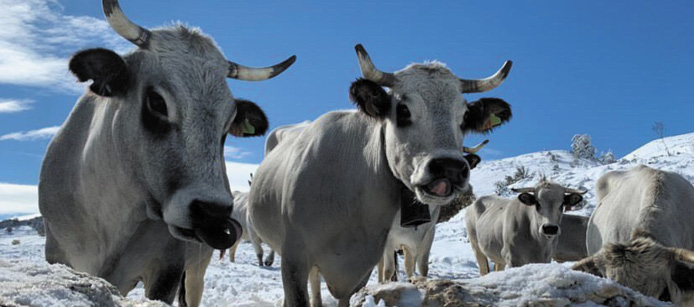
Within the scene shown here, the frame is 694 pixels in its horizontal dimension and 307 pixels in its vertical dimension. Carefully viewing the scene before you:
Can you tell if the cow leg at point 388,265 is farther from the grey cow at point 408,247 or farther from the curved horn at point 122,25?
the curved horn at point 122,25

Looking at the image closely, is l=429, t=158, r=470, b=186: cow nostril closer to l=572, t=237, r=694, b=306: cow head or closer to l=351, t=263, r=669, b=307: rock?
l=572, t=237, r=694, b=306: cow head

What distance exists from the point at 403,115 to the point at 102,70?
2.29m

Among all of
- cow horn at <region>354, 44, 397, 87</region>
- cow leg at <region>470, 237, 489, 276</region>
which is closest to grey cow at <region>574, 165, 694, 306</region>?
cow horn at <region>354, 44, 397, 87</region>

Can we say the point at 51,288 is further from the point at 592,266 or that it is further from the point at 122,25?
the point at 592,266

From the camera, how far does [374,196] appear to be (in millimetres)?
5312

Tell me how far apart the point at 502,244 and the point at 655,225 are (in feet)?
23.8

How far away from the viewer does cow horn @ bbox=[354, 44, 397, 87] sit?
5.37 m

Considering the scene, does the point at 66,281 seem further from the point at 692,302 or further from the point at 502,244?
the point at 502,244

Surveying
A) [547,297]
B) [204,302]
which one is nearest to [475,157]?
[547,297]

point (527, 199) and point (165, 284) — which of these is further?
point (527, 199)

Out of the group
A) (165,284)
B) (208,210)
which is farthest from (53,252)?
(208,210)

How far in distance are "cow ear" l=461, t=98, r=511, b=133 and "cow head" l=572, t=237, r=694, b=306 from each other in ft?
5.95

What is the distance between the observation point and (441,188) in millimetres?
4516

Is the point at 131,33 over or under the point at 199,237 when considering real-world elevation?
over
